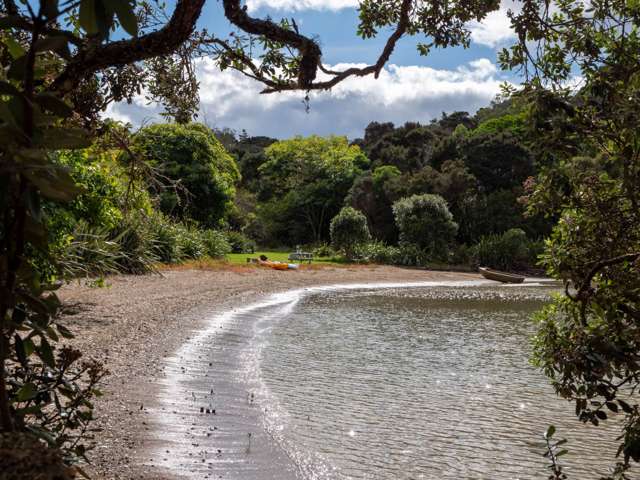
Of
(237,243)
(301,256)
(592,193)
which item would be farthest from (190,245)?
(592,193)

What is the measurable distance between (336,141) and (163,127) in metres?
24.7

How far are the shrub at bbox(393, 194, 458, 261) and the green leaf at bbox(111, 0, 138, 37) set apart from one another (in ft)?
94.8

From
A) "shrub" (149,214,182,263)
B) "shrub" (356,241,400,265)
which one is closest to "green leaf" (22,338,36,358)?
"shrub" (149,214,182,263)

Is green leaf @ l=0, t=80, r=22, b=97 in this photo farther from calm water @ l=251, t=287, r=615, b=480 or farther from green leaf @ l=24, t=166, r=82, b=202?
calm water @ l=251, t=287, r=615, b=480

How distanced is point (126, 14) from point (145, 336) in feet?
27.0

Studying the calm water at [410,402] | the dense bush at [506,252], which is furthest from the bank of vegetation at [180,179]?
the dense bush at [506,252]

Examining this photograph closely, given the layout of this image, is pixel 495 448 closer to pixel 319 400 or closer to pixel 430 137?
pixel 319 400

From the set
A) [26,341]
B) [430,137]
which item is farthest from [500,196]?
[26,341]

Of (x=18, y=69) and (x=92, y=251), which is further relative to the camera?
(x=92, y=251)

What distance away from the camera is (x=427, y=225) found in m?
29.6

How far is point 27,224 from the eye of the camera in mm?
1234

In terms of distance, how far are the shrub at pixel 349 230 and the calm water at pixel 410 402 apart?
1699 cm

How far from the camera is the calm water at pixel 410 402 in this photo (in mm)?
4879

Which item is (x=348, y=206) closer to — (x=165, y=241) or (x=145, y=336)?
(x=165, y=241)
